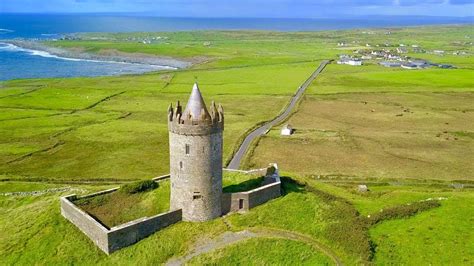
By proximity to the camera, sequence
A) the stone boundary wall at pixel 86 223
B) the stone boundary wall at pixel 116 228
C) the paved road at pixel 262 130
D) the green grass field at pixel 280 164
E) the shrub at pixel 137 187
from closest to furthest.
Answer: the stone boundary wall at pixel 116 228 → the stone boundary wall at pixel 86 223 → the green grass field at pixel 280 164 → the shrub at pixel 137 187 → the paved road at pixel 262 130

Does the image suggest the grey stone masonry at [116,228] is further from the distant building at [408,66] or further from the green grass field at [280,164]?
the distant building at [408,66]

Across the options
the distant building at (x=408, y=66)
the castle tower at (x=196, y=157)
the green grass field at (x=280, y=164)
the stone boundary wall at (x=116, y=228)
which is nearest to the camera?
the stone boundary wall at (x=116, y=228)

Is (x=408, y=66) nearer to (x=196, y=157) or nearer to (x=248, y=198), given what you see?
(x=248, y=198)

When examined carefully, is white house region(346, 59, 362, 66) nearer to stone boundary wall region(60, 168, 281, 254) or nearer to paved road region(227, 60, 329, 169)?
paved road region(227, 60, 329, 169)

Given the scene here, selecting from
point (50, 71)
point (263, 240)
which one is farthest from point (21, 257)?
point (50, 71)

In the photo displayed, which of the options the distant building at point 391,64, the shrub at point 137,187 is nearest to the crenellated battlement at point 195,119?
the shrub at point 137,187

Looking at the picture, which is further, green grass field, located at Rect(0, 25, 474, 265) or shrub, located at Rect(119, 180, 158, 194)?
shrub, located at Rect(119, 180, 158, 194)

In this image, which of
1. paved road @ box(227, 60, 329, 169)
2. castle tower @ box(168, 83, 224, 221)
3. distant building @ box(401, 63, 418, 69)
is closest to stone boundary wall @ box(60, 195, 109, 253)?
castle tower @ box(168, 83, 224, 221)
